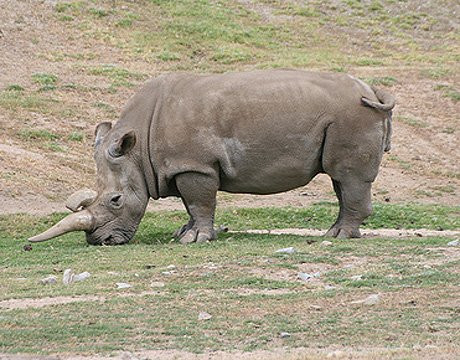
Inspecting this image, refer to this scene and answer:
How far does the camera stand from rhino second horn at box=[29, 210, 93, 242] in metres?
14.5

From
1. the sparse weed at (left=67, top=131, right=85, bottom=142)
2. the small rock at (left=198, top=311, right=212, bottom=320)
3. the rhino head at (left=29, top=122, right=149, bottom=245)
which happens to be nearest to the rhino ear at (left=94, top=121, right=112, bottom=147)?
the rhino head at (left=29, top=122, right=149, bottom=245)

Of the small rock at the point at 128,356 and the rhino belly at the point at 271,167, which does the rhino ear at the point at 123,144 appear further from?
the small rock at the point at 128,356

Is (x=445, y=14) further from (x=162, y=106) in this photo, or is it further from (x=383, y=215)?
(x=162, y=106)

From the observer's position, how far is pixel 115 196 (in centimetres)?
1494

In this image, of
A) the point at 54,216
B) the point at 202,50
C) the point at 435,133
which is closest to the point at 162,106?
the point at 54,216

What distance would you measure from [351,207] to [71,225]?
3.48 meters

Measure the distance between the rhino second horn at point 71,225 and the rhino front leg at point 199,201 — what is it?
3.76ft

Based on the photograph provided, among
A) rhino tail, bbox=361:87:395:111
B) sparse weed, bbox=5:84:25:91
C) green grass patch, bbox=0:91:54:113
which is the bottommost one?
sparse weed, bbox=5:84:25:91

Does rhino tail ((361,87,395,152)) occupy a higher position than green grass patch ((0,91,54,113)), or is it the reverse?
rhino tail ((361,87,395,152))

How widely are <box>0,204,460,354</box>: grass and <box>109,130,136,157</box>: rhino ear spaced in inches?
44.7

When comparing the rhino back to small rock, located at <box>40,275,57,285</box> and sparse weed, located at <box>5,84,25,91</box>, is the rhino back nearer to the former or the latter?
small rock, located at <box>40,275,57,285</box>

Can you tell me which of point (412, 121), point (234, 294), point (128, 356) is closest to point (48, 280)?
point (234, 294)

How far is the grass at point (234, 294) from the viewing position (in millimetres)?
8902

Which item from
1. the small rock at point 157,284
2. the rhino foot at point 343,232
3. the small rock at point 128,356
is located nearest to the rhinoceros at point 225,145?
the rhino foot at point 343,232
